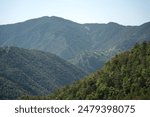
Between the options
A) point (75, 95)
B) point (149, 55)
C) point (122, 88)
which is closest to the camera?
point (122, 88)

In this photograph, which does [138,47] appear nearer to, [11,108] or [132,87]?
[132,87]

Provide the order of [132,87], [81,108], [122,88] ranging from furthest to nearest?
[122,88]
[132,87]
[81,108]

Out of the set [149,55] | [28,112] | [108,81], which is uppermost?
[28,112]

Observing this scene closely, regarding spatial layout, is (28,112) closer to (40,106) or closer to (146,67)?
(40,106)

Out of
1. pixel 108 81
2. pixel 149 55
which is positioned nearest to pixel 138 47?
pixel 149 55

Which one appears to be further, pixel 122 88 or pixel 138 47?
pixel 138 47

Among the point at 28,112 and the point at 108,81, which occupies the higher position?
the point at 28,112
